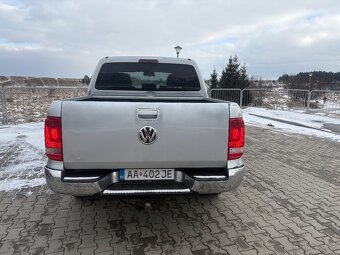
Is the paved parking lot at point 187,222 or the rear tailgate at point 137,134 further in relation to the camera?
the paved parking lot at point 187,222

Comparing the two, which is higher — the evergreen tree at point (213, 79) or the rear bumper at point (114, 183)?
the evergreen tree at point (213, 79)

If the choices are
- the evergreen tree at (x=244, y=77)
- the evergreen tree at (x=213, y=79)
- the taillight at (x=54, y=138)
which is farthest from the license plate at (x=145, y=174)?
the evergreen tree at (x=213, y=79)

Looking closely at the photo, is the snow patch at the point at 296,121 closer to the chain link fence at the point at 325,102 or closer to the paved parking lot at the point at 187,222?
the chain link fence at the point at 325,102

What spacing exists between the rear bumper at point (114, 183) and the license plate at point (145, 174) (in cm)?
6

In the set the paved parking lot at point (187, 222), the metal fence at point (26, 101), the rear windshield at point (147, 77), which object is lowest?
the paved parking lot at point (187, 222)

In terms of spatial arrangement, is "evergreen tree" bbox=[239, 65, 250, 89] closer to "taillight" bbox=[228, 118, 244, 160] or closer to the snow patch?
the snow patch

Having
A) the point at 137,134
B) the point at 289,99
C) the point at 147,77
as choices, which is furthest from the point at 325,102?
the point at 137,134

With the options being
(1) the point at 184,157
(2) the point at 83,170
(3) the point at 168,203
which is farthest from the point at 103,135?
(3) the point at 168,203

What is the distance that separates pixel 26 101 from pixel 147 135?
11666 mm

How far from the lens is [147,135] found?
2.90m

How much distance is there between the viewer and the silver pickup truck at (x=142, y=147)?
283 centimetres

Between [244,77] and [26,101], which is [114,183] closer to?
[26,101]

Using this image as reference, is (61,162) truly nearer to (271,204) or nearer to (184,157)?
(184,157)

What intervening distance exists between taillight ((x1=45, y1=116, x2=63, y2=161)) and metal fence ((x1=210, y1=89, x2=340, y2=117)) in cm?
1437
